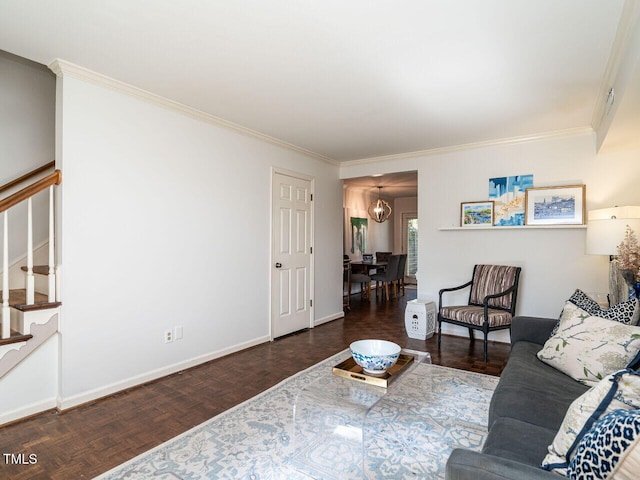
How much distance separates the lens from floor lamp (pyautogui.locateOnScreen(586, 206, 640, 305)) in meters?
2.74

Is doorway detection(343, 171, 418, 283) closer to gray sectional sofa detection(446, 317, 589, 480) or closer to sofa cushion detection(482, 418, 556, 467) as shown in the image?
gray sectional sofa detection(446, 317, 589, 480)

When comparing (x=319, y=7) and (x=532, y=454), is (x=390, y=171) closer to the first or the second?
(x=319, y=7)

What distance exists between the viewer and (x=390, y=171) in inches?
195

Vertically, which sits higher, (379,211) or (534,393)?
(379,211)

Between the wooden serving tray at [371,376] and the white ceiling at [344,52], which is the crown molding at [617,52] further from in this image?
the wooden serving tray at [371,376]

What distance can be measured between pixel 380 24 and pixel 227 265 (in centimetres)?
253

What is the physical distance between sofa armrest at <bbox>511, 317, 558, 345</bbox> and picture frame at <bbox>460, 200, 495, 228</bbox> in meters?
1.81

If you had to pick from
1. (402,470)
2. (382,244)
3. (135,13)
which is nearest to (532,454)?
(402,470)

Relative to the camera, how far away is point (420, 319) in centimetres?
425

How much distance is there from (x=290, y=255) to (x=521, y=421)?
323 centimetres

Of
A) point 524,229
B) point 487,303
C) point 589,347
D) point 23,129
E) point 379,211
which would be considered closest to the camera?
point 589,347

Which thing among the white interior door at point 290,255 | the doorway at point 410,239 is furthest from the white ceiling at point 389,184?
the white interior door at point 290,255

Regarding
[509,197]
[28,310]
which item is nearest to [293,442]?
[28,310]

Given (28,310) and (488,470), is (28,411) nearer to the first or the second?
(28,310)
